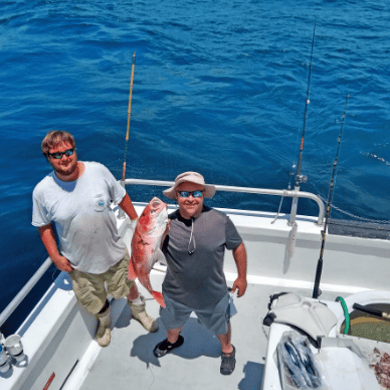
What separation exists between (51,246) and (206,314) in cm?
128

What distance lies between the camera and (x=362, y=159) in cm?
716

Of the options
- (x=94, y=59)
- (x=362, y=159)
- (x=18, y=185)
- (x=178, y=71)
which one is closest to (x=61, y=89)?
(x=94, y=59)

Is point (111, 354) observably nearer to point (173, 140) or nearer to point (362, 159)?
point (173, 140)

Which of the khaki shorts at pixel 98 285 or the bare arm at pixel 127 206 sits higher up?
the bare arm at pixel 127 206

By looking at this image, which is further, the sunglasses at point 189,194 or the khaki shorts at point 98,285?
the khaki shorts at point 98,285

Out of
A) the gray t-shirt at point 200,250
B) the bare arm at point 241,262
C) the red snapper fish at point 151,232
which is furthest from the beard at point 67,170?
the bare arm at point 241,262

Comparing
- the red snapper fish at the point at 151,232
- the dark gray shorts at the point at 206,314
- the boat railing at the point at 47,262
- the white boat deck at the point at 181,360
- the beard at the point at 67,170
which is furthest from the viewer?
the white boat deck at the point at 181,360

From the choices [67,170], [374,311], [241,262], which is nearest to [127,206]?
[67,170]

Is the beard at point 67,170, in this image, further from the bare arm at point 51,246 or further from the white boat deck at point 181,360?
the white boat deck at point 181,360

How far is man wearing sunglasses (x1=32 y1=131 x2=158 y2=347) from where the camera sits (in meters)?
2.40

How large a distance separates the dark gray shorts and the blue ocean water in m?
2.26

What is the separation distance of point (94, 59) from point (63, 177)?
32.1 ft

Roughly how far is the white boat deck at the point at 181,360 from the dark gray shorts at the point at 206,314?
1.76 feet

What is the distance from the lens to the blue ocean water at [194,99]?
247 inches
